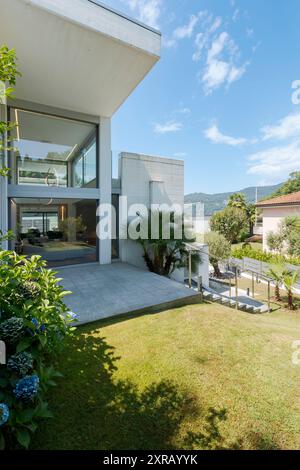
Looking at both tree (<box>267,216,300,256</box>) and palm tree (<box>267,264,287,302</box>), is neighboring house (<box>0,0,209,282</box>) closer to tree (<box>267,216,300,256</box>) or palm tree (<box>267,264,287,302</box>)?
palm tree (<box>267,264,287,302</box>)

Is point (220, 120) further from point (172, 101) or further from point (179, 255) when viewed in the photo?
point (179, 255)

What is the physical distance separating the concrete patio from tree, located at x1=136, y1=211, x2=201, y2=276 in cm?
136

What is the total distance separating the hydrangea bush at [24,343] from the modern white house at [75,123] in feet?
8.55

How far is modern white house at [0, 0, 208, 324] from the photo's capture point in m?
5.21

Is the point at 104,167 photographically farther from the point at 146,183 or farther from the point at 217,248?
the point at 217,248

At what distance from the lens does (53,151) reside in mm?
10156

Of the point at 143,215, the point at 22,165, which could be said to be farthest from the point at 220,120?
the point at 22,165

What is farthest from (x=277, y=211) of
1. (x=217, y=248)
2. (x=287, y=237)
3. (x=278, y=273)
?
(x=278, y=273)

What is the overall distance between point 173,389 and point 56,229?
13.8 metres

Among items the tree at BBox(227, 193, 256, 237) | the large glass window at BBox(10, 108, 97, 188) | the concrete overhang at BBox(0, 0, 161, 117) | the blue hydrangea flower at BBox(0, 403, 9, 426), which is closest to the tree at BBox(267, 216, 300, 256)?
the tree at BBox(227, 193, 256, 237)

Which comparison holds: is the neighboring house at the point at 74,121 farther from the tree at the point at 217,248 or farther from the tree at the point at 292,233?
the tree at the point at 292,233

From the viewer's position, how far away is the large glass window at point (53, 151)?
8.68 metres

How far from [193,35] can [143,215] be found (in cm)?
742

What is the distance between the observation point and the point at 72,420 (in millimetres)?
2076
